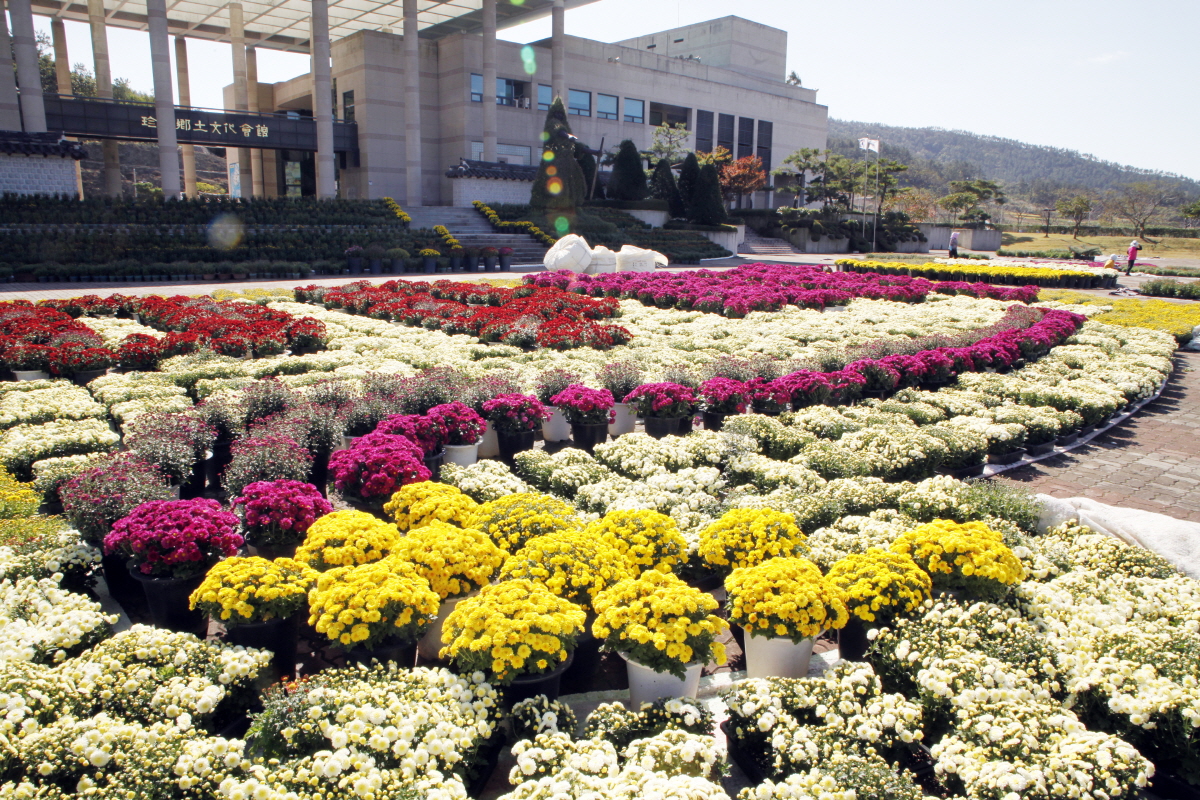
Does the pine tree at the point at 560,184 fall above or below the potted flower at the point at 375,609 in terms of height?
above

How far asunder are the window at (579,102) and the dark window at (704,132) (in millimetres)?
10183

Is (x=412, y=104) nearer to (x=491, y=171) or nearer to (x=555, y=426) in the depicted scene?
(x=491, y=171)

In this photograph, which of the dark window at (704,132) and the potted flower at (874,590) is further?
the dark window at (704,132)

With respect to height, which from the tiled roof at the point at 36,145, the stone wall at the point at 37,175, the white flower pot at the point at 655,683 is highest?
the tiled roof at the point at 36,145

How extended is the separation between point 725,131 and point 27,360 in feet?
173

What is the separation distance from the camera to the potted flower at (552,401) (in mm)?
7906

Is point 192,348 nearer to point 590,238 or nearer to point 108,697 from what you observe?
point 108,697

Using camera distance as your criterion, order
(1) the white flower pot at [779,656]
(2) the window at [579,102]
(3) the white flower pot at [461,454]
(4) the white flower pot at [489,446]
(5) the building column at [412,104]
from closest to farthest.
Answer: (1) the white flower pot at [779,656] → (3) the white flower pot at [461,454] → (4) the white flower pot at [489,446] → (5) the building column at [412,104] → (2) the window at [579,102]

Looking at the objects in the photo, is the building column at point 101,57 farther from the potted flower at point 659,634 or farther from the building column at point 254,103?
the potted flower at point 659,634

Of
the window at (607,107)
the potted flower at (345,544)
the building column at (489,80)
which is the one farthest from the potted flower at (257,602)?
the window at (607,107)

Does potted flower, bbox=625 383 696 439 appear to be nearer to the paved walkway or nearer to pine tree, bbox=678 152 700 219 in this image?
the paved walkway

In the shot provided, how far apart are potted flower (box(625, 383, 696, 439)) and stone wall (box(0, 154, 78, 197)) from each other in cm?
2806

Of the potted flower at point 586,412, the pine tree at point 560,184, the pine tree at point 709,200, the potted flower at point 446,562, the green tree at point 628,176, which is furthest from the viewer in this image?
the green tree at point 628,176

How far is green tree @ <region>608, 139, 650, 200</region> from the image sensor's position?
42.0 metres
